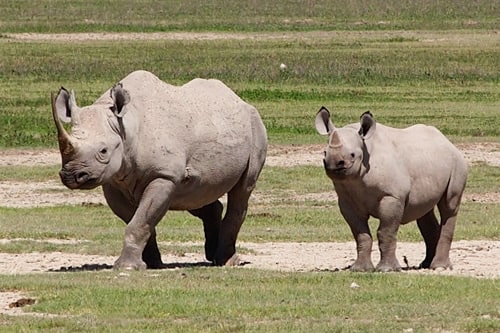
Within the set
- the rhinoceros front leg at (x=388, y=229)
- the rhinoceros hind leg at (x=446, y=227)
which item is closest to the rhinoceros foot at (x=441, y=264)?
the rhinoceros hind leg at (x=446, y=227)

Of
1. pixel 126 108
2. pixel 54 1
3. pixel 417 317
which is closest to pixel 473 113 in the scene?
pixel 126 108

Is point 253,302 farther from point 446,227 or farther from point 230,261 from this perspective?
point 446,227

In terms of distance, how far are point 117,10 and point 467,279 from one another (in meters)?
58.5

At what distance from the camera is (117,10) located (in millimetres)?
71500

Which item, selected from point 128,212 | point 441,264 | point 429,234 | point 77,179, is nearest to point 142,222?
point 128,212

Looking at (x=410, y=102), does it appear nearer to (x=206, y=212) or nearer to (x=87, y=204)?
(x=87, y=204)

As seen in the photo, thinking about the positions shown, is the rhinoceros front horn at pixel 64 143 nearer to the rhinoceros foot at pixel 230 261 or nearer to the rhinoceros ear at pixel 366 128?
the rhinoceros foot at pixel 230 261

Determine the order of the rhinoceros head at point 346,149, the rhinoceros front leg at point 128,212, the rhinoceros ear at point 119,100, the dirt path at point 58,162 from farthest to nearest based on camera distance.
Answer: the dirt path at point 58,162 → the rhinoceros front leg at point 128,212 → the rhinoceros ear at point 119,100 → the rhinoceros head at point 346,149

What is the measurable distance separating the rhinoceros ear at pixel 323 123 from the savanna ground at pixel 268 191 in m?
1.34

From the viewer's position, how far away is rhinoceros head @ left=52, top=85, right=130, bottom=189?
1459 centimetres

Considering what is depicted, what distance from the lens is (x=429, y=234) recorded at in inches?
654

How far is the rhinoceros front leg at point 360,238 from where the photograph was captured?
15227 mm

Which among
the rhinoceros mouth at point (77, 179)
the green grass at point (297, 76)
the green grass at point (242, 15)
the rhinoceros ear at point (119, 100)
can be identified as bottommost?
the green grass at point (242, 15)

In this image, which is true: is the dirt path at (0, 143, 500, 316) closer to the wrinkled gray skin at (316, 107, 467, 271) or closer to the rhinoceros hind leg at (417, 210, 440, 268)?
the rhinoceros hind leg at (417, 210, 440, 268)
